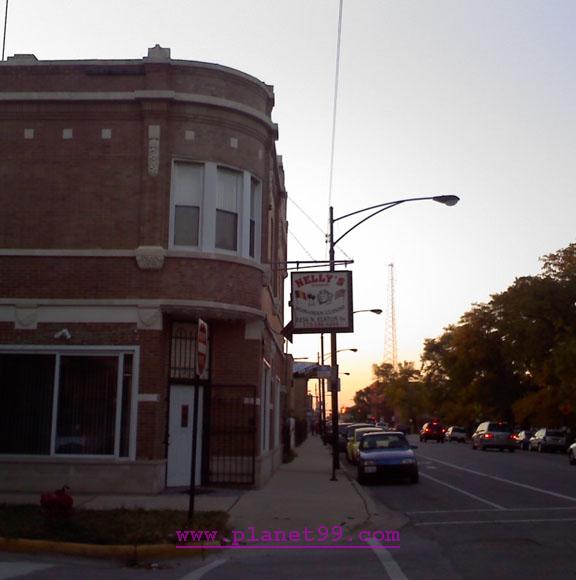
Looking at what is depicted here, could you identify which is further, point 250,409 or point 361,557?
point 250,409

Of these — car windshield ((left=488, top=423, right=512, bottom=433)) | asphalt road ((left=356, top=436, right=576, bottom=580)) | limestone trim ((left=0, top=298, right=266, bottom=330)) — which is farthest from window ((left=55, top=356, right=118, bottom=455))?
car windshield ((left=488, top=423, right=512, bottom=433))

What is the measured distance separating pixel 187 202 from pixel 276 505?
21.6 feet

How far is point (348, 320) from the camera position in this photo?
20.5 meters

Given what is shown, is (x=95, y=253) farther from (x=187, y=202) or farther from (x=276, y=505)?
(x=276, y=505)

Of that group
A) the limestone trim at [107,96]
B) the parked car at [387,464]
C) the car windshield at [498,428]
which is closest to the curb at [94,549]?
the limestone trim at [107,96]

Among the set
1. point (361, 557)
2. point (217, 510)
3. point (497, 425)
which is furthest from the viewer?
point (497, 425)

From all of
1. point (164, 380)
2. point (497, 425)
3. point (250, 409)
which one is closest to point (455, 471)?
point (250, 409)

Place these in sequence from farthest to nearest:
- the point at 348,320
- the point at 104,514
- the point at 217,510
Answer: the point at 348,320, the point at 217,510, the point at 104,514

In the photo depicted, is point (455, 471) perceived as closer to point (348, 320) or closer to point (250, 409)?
point (348, 320)

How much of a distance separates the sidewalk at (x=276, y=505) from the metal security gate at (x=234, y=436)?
0.63 metres

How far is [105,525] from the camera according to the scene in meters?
10.9

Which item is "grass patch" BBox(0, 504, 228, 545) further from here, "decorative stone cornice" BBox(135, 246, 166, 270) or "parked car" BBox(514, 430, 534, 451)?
"parked car" BBox(514, 430, 534, 451)

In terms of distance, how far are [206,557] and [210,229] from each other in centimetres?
827

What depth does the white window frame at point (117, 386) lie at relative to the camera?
15.9 metres
